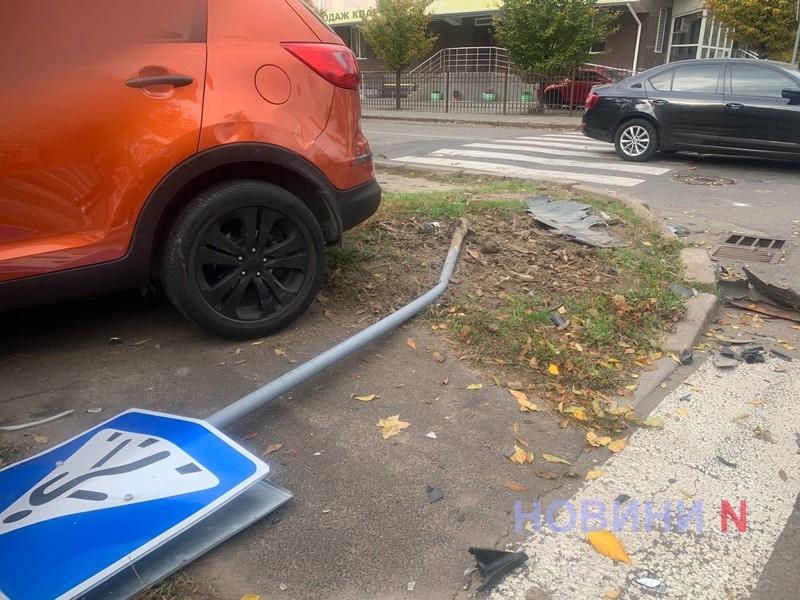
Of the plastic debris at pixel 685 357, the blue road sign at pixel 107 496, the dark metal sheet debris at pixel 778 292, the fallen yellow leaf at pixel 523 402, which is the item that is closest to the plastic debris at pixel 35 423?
the blue road sign at pixel 107 496

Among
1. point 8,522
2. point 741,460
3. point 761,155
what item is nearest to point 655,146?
point 761,155

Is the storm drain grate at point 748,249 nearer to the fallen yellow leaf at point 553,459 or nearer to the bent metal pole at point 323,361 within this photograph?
the bent metal pole at point 323,361

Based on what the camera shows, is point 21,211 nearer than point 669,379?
Yes

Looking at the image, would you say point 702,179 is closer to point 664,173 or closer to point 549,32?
point 664,173

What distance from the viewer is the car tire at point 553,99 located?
2148 cm

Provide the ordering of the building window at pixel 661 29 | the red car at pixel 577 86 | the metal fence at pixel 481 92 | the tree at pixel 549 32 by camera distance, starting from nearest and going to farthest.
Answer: the tree at pixel 549 32 → the red car at pixel 577 86 → the metal fence at pixel 481 92 → the building window at pixel 661 29

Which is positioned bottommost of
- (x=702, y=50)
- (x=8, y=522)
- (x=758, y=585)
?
(x=758, y=585)

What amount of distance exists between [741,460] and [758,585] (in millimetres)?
798

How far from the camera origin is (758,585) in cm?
218

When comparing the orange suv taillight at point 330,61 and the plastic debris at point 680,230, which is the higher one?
the orange suv taillight at point 330,61

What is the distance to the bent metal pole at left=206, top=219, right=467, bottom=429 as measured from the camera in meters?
2.88

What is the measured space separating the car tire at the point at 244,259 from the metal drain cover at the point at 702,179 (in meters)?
6.98

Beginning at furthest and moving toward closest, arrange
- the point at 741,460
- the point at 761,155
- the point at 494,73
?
the point at 494,73, the point at 761,155, the point at 741,460

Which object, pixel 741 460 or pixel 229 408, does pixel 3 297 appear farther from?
pixel 741 460
